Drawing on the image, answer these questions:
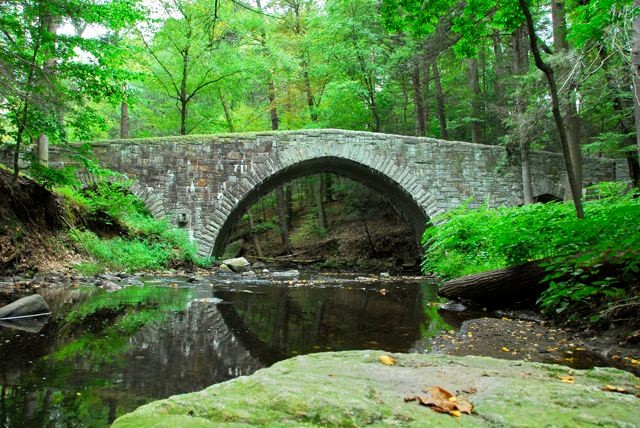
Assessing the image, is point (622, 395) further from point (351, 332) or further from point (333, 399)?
point (351, 332)

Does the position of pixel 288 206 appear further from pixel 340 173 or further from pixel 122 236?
pixel 122 236

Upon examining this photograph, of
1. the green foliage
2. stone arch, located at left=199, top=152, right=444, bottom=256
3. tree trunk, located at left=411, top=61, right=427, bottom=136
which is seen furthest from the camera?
the green foliage

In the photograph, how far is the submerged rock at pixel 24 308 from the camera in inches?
141

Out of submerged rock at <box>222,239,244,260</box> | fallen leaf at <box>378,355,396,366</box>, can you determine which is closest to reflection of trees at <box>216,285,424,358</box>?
fallen leaf at <box>378,355,396,366</box>

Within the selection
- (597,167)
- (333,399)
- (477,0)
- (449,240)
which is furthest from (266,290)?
(597,167)

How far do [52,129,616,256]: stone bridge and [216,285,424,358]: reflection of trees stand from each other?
20.6 feet

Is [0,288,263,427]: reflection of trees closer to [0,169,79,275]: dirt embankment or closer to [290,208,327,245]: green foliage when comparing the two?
[0,169,79,275]: dirt embankment

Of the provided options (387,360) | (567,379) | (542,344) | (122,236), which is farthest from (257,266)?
(567,379)

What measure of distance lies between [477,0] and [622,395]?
441 cm

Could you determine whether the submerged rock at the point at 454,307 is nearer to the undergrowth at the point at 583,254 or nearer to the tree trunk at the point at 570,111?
the undergrowth at the point at 583,254

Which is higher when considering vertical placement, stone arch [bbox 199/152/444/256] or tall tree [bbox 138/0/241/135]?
tall tree [bbox 138/0/241/135]

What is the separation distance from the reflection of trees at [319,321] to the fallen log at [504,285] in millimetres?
609

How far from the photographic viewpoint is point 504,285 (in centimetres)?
468

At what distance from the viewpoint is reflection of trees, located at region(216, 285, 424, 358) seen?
3.18 m
